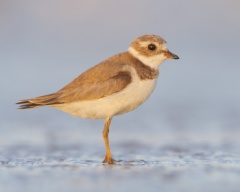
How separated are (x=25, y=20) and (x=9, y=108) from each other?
797 cm

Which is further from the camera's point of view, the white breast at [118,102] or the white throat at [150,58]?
the white throat at [150,58]

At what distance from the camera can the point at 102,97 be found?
27.5 ft

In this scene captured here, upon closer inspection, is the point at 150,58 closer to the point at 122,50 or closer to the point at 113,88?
the point at 113,88

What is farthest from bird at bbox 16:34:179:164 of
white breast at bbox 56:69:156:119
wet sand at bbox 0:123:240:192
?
wet sand at bbox 0:123:240:192

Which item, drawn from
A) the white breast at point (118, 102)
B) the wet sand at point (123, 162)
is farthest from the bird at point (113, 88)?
the wet sand at point (123, 162)

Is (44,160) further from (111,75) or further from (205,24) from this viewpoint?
(205,24)

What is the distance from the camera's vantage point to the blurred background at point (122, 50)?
34.1 ft

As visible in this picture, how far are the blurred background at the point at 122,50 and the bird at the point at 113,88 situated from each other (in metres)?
0.79

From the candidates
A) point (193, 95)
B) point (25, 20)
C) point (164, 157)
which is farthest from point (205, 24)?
point (164, 157)

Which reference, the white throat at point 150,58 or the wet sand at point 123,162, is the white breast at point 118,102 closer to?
the white throat at point 150,58

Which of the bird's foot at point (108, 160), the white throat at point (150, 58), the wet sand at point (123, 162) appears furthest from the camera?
the white throat at point (150, 58)

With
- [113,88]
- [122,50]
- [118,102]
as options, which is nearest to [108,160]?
[118,102]

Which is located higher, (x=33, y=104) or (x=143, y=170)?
(x=33, y=104)

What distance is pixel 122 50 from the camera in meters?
17.9
